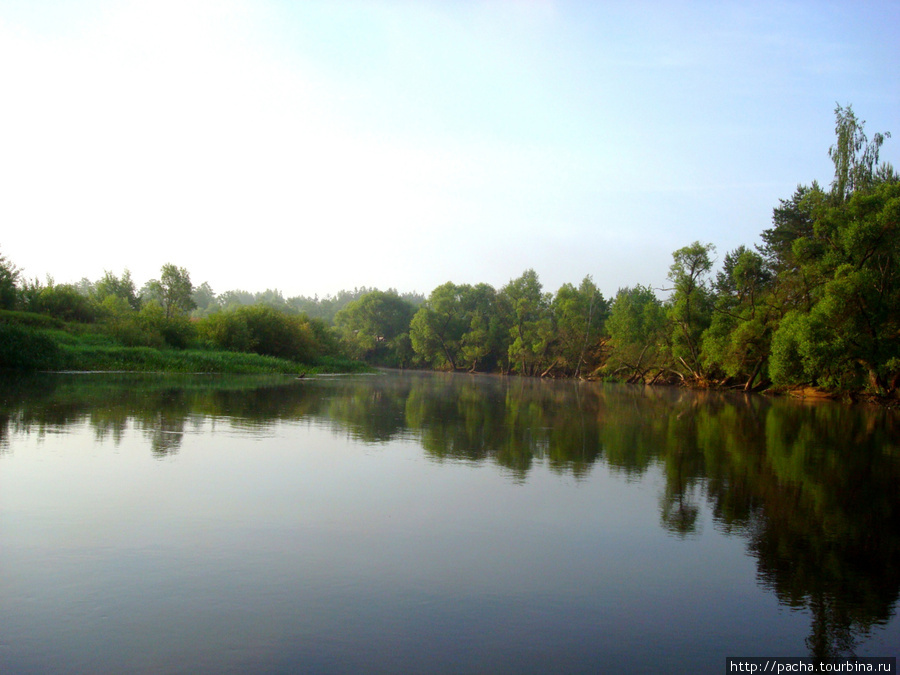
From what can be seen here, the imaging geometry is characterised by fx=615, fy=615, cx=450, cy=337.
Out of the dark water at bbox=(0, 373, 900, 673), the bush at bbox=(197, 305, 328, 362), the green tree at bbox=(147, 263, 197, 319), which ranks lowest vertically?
the dark water at bbox=(0, 373, 900, 673)

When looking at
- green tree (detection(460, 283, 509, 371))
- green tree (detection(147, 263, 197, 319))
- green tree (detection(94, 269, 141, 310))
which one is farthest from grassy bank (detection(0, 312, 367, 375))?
green tree (detection(460, 283, 509, 371))

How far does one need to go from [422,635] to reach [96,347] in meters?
30.1

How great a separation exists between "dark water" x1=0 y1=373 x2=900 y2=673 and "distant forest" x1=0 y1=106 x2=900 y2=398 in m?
19.3

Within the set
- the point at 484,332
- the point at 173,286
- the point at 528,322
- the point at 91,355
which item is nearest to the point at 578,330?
the point at 528,322

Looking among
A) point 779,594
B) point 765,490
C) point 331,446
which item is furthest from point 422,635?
point 331,446

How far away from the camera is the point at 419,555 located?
527 centimetres

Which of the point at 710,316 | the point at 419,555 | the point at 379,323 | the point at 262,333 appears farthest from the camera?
the point at 379,323

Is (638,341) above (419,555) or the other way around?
above

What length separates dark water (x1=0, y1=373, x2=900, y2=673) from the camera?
12.0 ft

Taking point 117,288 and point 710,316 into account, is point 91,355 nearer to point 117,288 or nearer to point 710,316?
point 117,288

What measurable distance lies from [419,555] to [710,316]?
1972 inches

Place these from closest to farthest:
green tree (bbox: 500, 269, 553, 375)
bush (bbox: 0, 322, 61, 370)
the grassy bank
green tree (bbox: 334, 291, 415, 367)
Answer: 1. bush (bbox: 0, 322, 61, 370)
2. the grassy bank
3. green tree (bbox: 500, 269, 553, 375)
4. green tree (bbox: 334, 291, 415, 367)

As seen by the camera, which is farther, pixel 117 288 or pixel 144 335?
pixel 117 288

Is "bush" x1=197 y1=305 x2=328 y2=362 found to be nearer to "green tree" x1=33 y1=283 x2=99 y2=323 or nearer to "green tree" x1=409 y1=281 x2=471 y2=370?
"green tree" x1=33 y1=283 x2=99 y2=323
